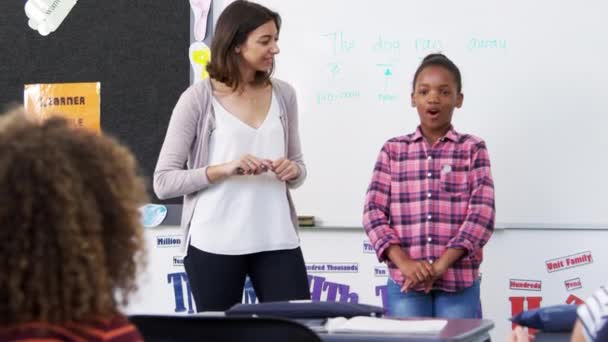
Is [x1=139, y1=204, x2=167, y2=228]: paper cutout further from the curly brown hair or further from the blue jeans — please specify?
the curly brown hair

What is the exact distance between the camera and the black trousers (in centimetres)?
266

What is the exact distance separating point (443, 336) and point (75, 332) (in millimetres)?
762

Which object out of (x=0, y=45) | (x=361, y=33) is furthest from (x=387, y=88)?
(x=0, y=45)

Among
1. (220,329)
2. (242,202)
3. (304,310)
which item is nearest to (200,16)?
(242,202)

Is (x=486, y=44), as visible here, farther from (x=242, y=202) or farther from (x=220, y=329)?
→ (x=220, y=329)

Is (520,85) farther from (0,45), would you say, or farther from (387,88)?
(0,45)

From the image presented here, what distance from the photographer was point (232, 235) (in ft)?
8.81

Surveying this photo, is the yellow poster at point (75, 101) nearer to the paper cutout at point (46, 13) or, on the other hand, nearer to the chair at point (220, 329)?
the paper cutout at point (46, 13)

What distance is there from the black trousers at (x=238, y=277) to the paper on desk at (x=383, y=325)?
2.87 ft

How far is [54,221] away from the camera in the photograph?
1019mm

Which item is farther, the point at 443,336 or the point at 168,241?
the point at 168,241

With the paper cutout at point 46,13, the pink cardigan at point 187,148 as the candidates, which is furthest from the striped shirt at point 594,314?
the paper cutout at point 46,13

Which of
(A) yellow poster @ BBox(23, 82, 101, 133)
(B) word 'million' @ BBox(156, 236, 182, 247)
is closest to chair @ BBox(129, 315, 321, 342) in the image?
(B) word 'million' @ BBox(156, 236, 182, 247)

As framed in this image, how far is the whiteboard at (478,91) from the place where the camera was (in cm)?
340
